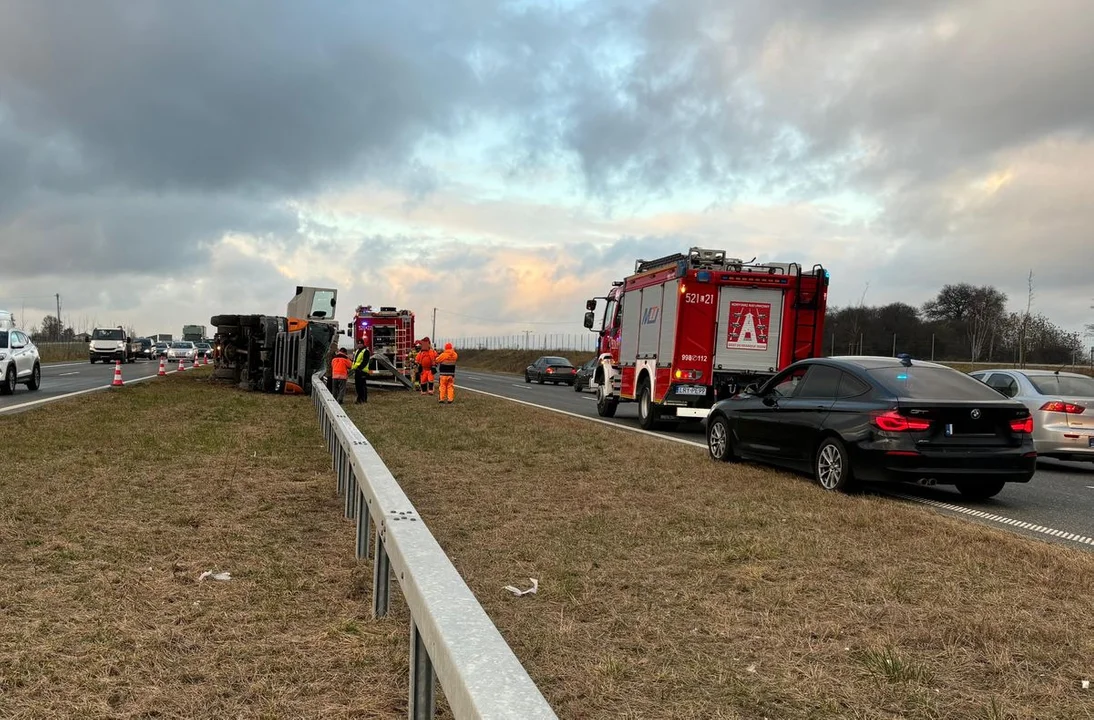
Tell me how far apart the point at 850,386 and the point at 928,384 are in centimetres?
76

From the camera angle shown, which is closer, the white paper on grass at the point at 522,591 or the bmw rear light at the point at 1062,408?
the white paper on grass at the point at 522,591

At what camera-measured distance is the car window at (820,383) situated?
9734 millimetres

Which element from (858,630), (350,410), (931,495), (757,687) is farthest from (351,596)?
(350,410)

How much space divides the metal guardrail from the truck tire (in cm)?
2069

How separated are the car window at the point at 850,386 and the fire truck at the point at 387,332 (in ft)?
68.3

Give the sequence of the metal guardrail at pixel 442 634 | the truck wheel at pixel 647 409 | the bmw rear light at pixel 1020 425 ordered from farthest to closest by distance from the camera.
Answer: the truck wheel at pixel 647 409 → the bmw rear light at pixel 1020 425 → the metal guardrail at pixel 442 634

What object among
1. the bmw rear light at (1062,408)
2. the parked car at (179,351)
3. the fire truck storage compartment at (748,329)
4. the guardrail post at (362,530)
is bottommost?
the parked car at (179,351)

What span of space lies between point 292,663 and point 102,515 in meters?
3.71

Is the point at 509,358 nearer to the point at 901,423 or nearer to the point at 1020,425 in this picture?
the point at 1020,425

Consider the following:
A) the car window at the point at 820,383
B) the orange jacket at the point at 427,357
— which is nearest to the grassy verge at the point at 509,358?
the orange jacket at the point at 427,357

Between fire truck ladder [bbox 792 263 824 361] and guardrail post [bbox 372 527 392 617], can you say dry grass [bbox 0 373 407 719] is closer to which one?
guardrail post [bbox 372 527 392 617]

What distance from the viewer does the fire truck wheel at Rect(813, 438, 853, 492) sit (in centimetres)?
894

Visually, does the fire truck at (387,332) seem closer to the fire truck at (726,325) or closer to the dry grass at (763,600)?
the fire truck at (726,325)

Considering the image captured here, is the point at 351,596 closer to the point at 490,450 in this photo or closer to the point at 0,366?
the point at 490,450
